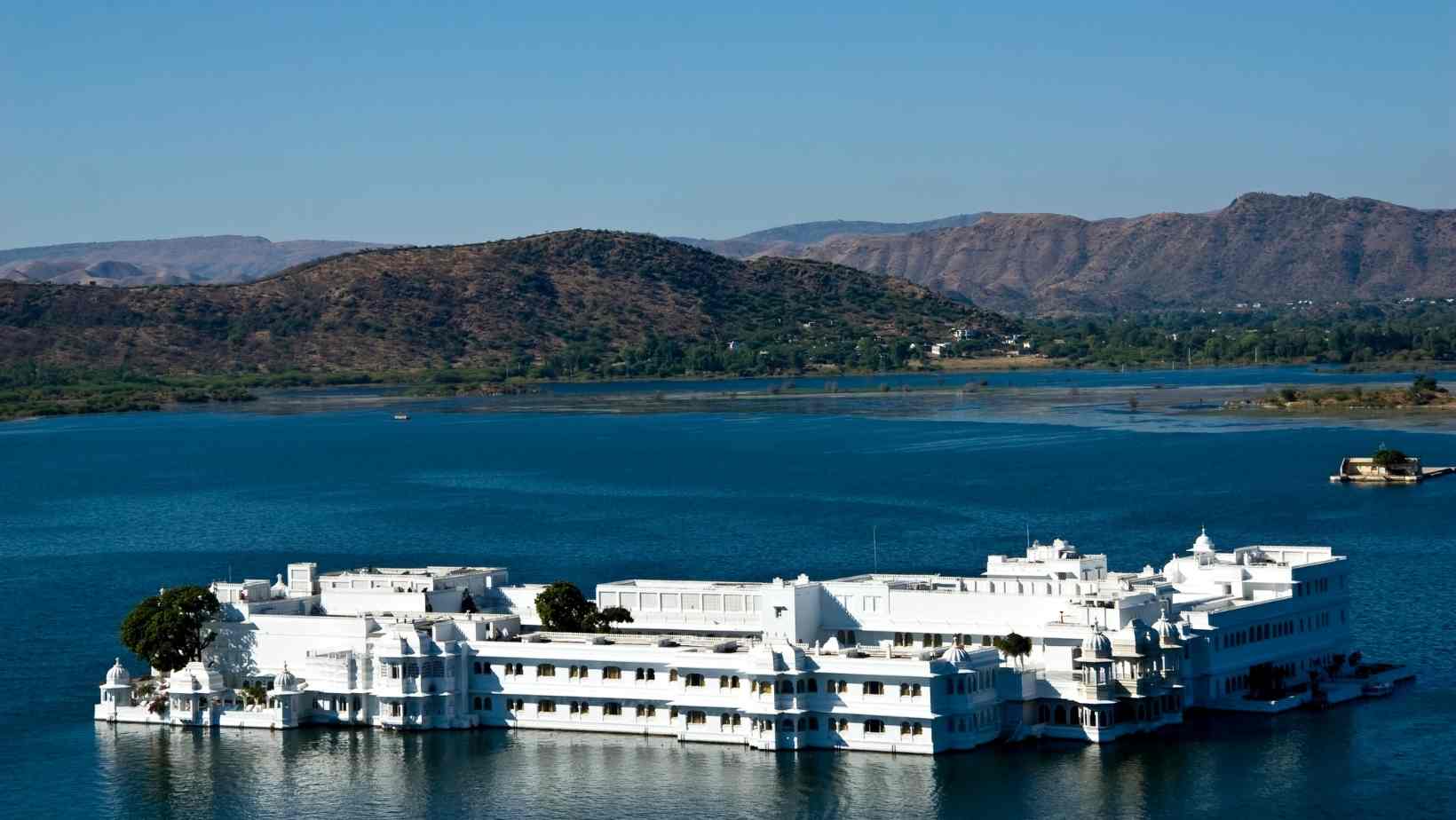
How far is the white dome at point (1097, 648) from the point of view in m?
42.3

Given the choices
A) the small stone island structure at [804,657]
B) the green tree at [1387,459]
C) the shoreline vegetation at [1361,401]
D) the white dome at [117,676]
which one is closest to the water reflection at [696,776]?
the small stone island structure at [804,657]

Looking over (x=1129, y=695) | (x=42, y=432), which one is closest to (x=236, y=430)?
(x=42, y=432)

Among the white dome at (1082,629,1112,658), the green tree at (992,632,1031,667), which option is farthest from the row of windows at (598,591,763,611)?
the white dome at (1082,629,1112,658)

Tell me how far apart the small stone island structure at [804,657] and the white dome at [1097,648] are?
0.04m

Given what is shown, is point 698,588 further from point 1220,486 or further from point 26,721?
point 1220,486

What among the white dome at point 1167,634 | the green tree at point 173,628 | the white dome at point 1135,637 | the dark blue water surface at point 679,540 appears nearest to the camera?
the dark blue water surface at point 679,540

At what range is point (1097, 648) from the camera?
1665 inches

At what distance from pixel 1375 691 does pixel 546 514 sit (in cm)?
4503

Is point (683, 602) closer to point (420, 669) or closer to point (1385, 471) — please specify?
point (420, 669)

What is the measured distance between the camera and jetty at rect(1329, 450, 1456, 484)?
313ft

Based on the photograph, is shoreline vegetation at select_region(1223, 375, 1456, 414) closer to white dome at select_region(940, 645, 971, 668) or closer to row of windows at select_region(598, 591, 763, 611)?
row of windows at select_region(598, 591, 763, 611)

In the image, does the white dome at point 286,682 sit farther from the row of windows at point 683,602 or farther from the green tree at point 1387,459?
the green tree at point 1387,459

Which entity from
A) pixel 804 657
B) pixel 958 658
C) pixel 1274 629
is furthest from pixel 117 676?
pixel 1274 629

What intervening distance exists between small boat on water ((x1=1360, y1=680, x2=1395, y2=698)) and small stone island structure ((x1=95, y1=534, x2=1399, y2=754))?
27 cm
